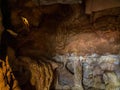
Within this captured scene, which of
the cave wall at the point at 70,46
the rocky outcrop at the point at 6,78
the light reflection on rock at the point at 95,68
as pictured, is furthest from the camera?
the light reflection on rock at the point at 95,68

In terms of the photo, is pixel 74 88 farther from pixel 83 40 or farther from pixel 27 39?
pixel 27 39

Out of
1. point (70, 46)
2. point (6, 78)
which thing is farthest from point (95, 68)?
point (6, 78)

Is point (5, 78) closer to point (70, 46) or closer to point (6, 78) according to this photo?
point (6, 78)

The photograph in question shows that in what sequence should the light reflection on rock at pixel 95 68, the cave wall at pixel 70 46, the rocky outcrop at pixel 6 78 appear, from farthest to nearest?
the light reflection on rock at pixel 95 68, the cave wall at pixel 70 46, the rocky outcrop at pixel 6 78

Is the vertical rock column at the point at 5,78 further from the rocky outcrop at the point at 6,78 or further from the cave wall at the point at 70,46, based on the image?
the cave wall at the point at 70,46

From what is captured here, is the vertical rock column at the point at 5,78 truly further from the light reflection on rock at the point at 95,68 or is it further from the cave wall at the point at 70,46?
the light reflection on rock at the point at 95,68

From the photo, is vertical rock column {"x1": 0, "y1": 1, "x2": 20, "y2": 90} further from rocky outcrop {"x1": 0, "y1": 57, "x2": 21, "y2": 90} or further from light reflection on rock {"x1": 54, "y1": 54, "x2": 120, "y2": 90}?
light reflection on rock {"x1": 54, "y1": 54, "x2": 120, "y2": 90}

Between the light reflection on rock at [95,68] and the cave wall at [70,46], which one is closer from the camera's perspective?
the cave wall at [70,46]

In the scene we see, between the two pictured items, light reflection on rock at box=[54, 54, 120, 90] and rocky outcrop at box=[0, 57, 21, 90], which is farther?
light reflection on rock at box=[54, 54, 120, 90]

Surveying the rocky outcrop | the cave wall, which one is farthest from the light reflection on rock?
the rocky outcrop

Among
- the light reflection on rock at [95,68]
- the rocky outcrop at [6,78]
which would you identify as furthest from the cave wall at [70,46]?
the rocky outcrop at [6,78]

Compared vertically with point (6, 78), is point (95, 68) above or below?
below

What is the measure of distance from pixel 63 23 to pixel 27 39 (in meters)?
0.96

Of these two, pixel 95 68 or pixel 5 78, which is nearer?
pixel 5 78
